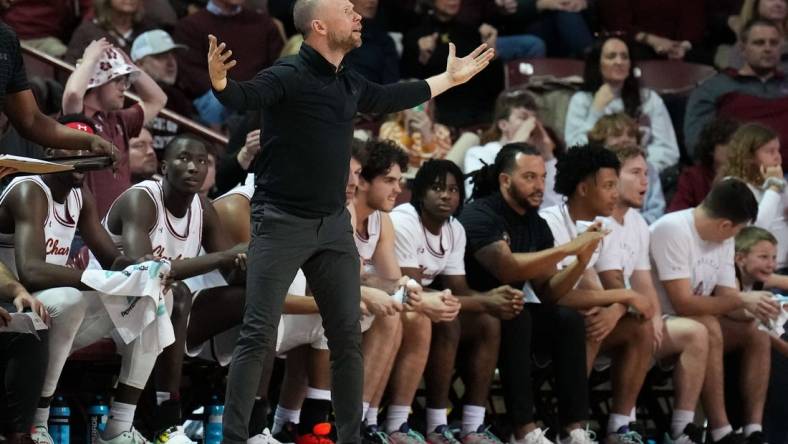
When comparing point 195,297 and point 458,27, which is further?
point 458,27

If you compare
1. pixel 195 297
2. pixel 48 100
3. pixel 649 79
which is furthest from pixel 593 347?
pixel 649 79

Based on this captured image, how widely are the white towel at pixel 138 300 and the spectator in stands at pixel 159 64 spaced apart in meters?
2.79

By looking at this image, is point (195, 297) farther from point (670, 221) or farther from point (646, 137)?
point (646, 137)

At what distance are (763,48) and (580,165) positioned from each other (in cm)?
312

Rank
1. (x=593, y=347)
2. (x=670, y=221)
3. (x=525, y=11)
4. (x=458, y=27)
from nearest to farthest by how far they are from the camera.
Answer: (x=593, y=347), (x=670, y=221), (x=458, y=27), (x=525, y=11)

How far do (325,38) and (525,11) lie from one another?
575 centimetres

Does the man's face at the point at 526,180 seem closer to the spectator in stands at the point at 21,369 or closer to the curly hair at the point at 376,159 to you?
the curly hair at the point at 376,159

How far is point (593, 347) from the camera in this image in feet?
22.5

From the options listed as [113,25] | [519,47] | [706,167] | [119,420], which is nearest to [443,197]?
[119,420]

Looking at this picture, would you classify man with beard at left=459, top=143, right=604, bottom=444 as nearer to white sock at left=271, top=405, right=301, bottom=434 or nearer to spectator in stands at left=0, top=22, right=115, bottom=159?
white sock at left=271, top=405, right=301, bottom=434

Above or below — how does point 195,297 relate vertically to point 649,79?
below

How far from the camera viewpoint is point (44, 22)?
8.71 metres

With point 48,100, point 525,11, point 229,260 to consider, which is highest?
point 525,11

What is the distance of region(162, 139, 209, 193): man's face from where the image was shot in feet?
19.2
